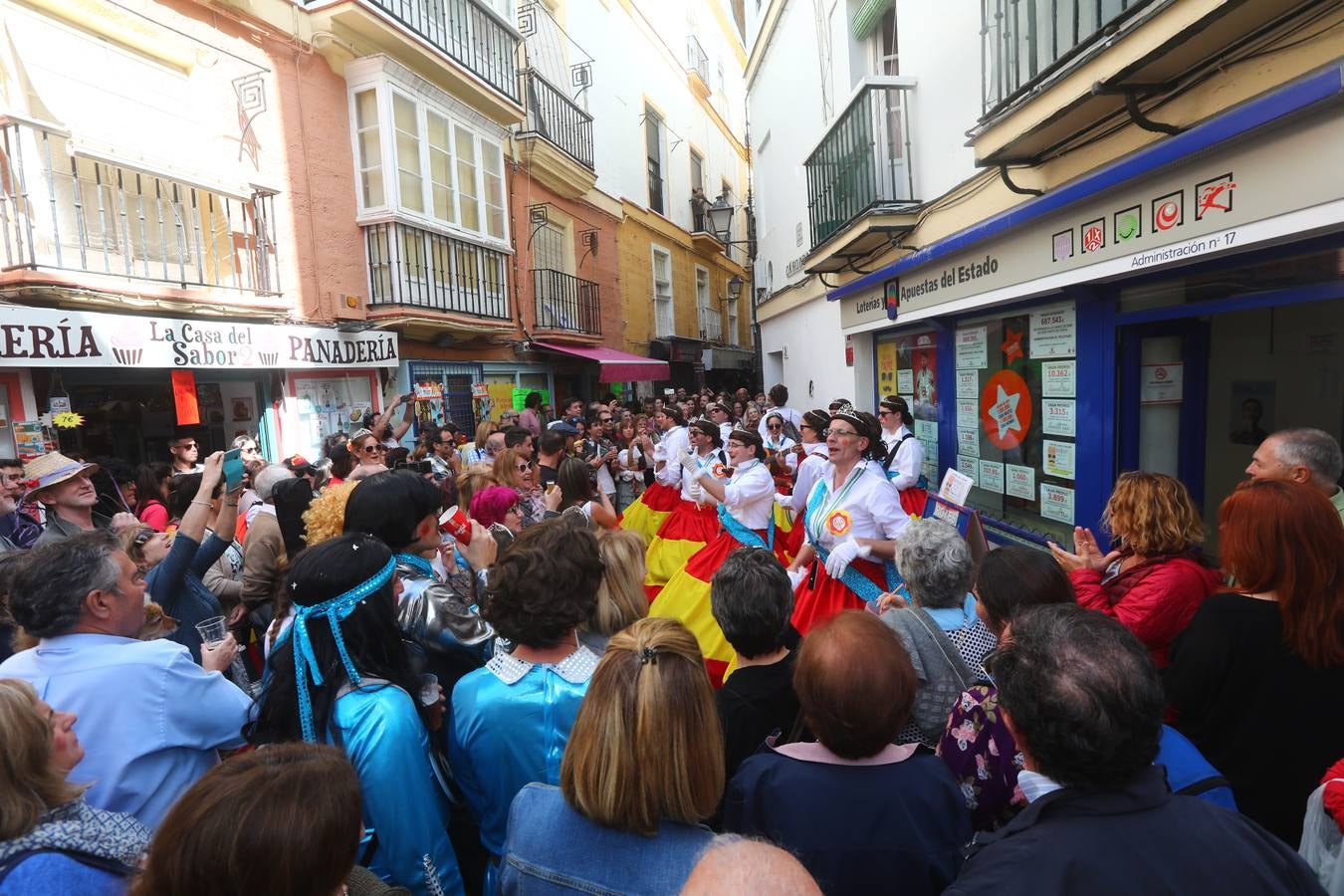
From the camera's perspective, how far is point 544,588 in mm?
1966

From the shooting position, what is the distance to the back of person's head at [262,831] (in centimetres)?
97

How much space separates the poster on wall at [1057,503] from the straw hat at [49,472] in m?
6.22

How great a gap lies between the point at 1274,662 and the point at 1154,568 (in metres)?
0.52

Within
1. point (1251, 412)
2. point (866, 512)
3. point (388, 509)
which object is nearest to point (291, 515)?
point (388, 509)

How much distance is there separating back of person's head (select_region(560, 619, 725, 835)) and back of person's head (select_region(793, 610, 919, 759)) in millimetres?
273

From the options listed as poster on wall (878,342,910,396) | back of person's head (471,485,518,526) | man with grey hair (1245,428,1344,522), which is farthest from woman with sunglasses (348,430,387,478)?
poster on wall (878,342,910,396)

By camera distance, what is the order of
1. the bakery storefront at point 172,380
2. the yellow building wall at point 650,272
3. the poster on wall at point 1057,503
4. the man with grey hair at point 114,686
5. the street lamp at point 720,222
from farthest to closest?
the street lamp at point 720,222 → the yellow building wall at point 650,272 → the bakery storefront at point 172,380 → the poster on wall at point 1057,503 → the man with grey hair at point 114,686

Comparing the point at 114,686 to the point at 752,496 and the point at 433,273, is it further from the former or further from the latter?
the point at 433,273

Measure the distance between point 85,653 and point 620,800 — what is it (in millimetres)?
1534

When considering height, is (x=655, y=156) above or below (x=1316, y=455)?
above

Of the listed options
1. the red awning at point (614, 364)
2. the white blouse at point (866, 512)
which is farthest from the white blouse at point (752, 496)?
the red awning at point (614, 364)

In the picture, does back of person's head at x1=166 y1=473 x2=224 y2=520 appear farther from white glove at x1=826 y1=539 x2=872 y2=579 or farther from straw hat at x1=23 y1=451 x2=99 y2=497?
white glove at x1=826 y1=539 x2=872 y2=579

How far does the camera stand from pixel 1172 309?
3.76 meters

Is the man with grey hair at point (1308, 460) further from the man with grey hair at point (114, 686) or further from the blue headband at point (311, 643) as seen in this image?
the man with grey hair at point (114, 686)
